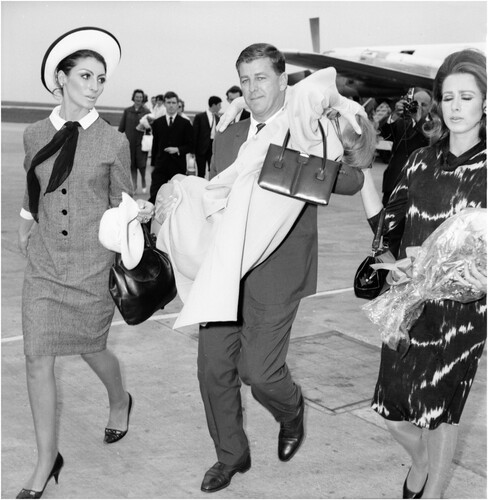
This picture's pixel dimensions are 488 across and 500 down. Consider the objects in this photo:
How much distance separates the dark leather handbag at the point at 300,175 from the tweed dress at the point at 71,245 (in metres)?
0.82

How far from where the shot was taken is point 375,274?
314 cm

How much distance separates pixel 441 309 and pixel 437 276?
0.19 m

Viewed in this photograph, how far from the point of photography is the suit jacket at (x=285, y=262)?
135 inches

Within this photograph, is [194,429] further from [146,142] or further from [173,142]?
[146,142]

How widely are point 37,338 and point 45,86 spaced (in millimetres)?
1128

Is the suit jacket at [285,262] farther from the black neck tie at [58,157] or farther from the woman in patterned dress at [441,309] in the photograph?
the black neck tie at [58,157]

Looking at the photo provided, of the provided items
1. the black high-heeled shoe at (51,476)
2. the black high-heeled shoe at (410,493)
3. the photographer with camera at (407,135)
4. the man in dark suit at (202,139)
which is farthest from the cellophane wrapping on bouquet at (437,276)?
the man in dark suit at (202,139)

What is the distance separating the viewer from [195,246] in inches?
128

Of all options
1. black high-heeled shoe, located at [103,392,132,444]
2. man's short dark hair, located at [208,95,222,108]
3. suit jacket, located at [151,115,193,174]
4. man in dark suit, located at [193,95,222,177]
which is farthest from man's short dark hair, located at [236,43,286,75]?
man's short dark hair, located at [208,95,222,108]

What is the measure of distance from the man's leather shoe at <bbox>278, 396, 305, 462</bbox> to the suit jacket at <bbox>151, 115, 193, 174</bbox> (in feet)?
25.2

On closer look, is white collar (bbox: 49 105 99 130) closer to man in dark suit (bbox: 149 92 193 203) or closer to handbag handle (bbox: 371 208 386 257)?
handbag handle (bbox: 371 208 386 257)

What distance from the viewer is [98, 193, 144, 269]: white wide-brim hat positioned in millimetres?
3252

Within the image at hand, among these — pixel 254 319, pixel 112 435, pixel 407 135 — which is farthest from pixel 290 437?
pixel 407 135

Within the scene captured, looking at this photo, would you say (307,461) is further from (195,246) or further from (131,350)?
(131,350)
